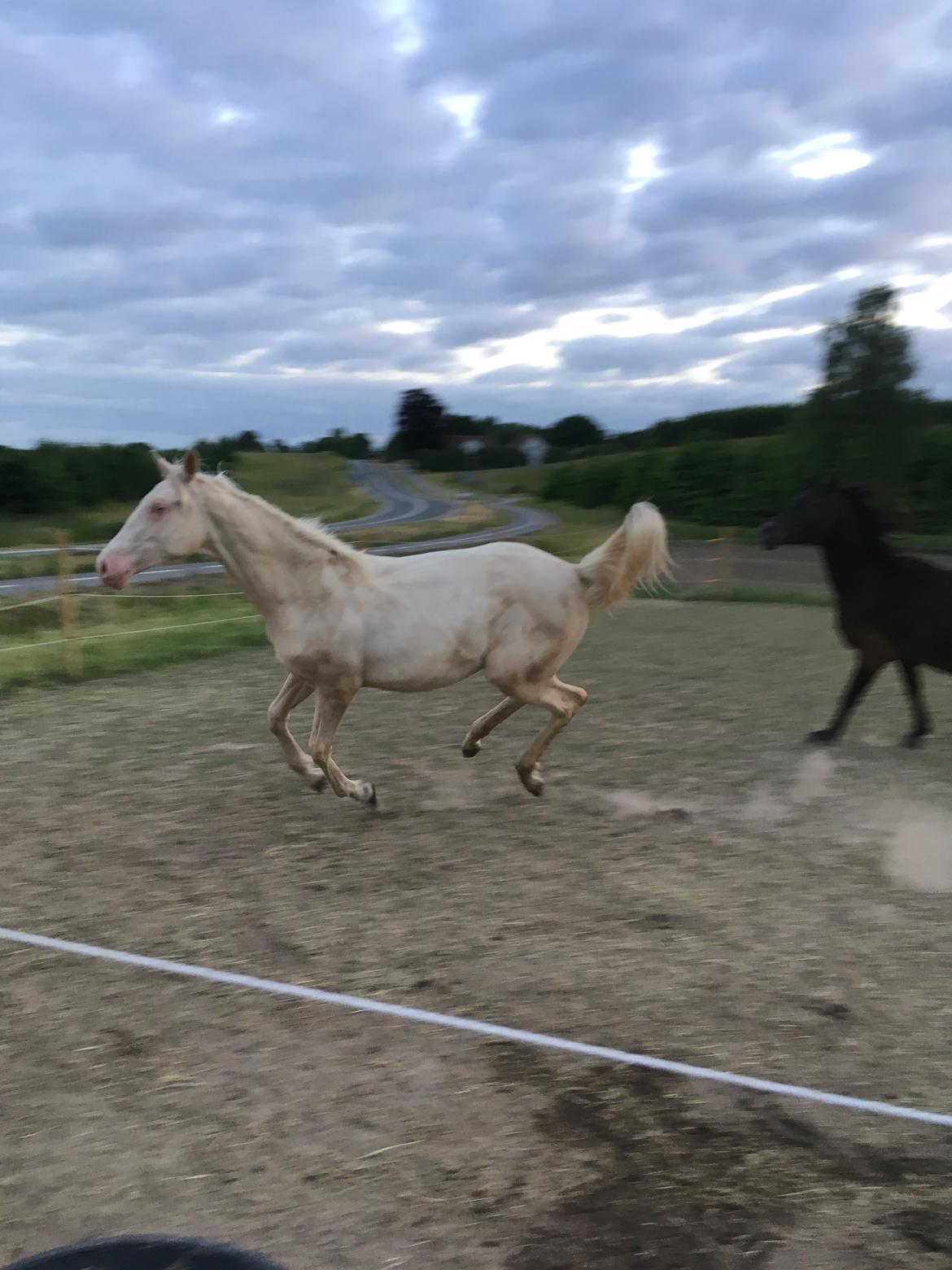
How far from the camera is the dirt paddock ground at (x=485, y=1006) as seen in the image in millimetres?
2156

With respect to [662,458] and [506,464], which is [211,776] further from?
[506,464]

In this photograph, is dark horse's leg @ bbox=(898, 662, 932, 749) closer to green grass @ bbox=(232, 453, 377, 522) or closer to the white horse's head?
the white horse's head

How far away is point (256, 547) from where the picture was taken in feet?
15.3

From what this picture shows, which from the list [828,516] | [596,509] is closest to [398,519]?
[596,509]

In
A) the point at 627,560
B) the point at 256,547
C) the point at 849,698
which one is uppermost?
the point at 256,547

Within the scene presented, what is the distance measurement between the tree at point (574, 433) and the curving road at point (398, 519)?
12255 millimetres

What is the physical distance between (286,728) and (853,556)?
3.92 meters

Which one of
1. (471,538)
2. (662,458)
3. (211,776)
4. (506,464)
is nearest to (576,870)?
(211,776)

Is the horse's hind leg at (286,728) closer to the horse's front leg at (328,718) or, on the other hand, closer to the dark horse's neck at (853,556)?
the horse's front leg at (328,718)

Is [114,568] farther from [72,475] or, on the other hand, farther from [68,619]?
[72,475]

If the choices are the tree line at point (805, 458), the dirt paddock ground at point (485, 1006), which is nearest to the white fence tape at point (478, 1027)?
the dirt paddock ground at point (485, 1006)

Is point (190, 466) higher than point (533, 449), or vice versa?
point (533, 449)

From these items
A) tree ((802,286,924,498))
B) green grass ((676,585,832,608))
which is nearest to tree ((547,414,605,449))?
tree ((802,286,924,498))

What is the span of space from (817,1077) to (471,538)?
2533cm
